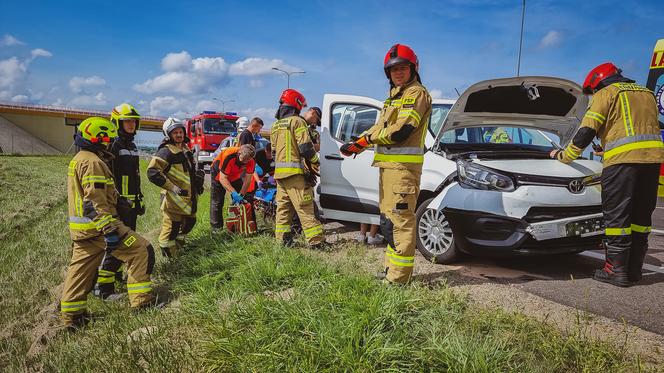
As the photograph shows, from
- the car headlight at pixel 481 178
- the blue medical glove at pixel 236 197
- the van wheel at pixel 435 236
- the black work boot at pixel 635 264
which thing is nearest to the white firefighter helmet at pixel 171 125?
the blue medical glove at pixel 236 197

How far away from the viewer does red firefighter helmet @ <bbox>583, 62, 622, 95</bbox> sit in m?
3.88

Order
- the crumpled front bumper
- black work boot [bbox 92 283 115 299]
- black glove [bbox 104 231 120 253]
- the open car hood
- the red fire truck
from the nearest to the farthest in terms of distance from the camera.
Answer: black glove [bbox 104 231 120 253], the crumpled front bumper, black work boot [bbox 92 283 115 299], the open car hood, the red fire truck

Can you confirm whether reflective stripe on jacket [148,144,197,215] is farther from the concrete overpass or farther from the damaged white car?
the concrete overpass

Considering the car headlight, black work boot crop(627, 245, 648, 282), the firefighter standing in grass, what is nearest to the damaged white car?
the car headlight

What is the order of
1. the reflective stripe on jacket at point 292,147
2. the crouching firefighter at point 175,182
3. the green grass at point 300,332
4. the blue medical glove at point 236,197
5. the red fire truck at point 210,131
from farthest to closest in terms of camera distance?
the red fire truck at point 210,131
the blue medical glove at point 236,197
the crouching firefighter at point 175,182
the reflective stripe on jacket at point 292,147
the green grass at point 300,332

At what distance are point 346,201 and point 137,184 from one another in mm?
2412

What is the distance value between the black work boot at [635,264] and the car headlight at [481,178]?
4.06 feet

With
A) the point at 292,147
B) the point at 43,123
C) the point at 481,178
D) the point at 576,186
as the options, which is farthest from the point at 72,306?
the point at 43,123

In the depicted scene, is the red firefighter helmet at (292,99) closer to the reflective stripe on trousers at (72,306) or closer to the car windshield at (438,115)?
the car windshield at (438,115)

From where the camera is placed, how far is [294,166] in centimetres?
482

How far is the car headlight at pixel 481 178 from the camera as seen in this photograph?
372 centimetres

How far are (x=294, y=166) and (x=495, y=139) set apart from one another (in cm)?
262

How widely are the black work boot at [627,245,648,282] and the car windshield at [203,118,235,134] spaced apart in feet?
57.9

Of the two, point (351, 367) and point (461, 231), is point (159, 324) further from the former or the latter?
point (461, 231)
